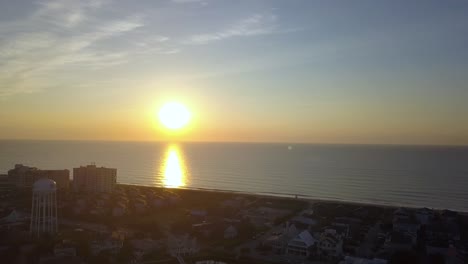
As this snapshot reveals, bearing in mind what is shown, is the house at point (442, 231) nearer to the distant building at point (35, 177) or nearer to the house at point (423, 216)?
the house at point (423, 216)

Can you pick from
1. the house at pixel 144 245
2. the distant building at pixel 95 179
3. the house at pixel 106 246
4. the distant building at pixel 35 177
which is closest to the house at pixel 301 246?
the house at pixel 144 245

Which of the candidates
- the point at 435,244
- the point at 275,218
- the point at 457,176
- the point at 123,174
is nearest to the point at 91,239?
the point at 275,218

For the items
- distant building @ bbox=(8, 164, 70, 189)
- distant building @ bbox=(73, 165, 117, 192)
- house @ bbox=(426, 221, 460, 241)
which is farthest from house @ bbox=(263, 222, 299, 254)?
Answer: distant building @ bbox=(8, 164, 70, 189)

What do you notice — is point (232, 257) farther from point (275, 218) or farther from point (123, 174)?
point (123, 174)

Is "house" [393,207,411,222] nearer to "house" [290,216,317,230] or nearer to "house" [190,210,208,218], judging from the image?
"house" [290,216,317,230]

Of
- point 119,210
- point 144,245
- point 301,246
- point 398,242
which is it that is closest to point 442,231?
point 398,242
